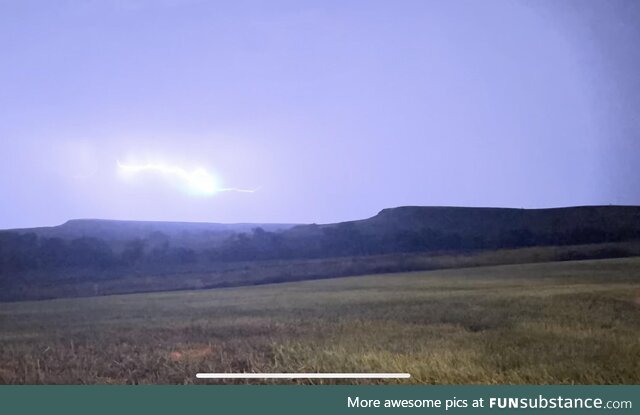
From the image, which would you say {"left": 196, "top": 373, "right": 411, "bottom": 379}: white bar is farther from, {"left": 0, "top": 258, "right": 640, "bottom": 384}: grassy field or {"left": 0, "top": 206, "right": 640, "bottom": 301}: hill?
{"left": 0, "top": 206, "right": 640, "bottom": 301}: hill

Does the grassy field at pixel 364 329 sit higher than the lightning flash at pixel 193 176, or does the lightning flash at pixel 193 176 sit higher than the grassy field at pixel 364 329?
the lightning flash at pixel 193 176

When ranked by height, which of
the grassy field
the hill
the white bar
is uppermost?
the hill

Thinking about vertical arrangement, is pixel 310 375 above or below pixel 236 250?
below

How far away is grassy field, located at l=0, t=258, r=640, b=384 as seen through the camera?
10.4 ft

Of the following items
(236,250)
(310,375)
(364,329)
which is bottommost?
(310,375)

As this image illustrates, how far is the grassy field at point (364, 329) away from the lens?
3.17m

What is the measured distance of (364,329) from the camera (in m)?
3.45

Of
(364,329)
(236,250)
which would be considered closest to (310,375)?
(364,329)

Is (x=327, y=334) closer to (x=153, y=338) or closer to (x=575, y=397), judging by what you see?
(x=153, y=338)

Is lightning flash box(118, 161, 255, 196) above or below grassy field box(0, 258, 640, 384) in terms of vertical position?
above

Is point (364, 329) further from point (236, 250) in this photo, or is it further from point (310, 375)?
point (236, 250)

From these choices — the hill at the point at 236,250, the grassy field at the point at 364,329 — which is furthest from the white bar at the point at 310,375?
the hill at the point at 236,250

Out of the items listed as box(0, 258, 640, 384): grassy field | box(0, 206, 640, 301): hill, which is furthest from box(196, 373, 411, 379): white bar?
box(0, 206, 640, 301): hill

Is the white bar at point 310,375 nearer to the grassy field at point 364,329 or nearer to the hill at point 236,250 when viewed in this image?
the grassy field at point 364,329
